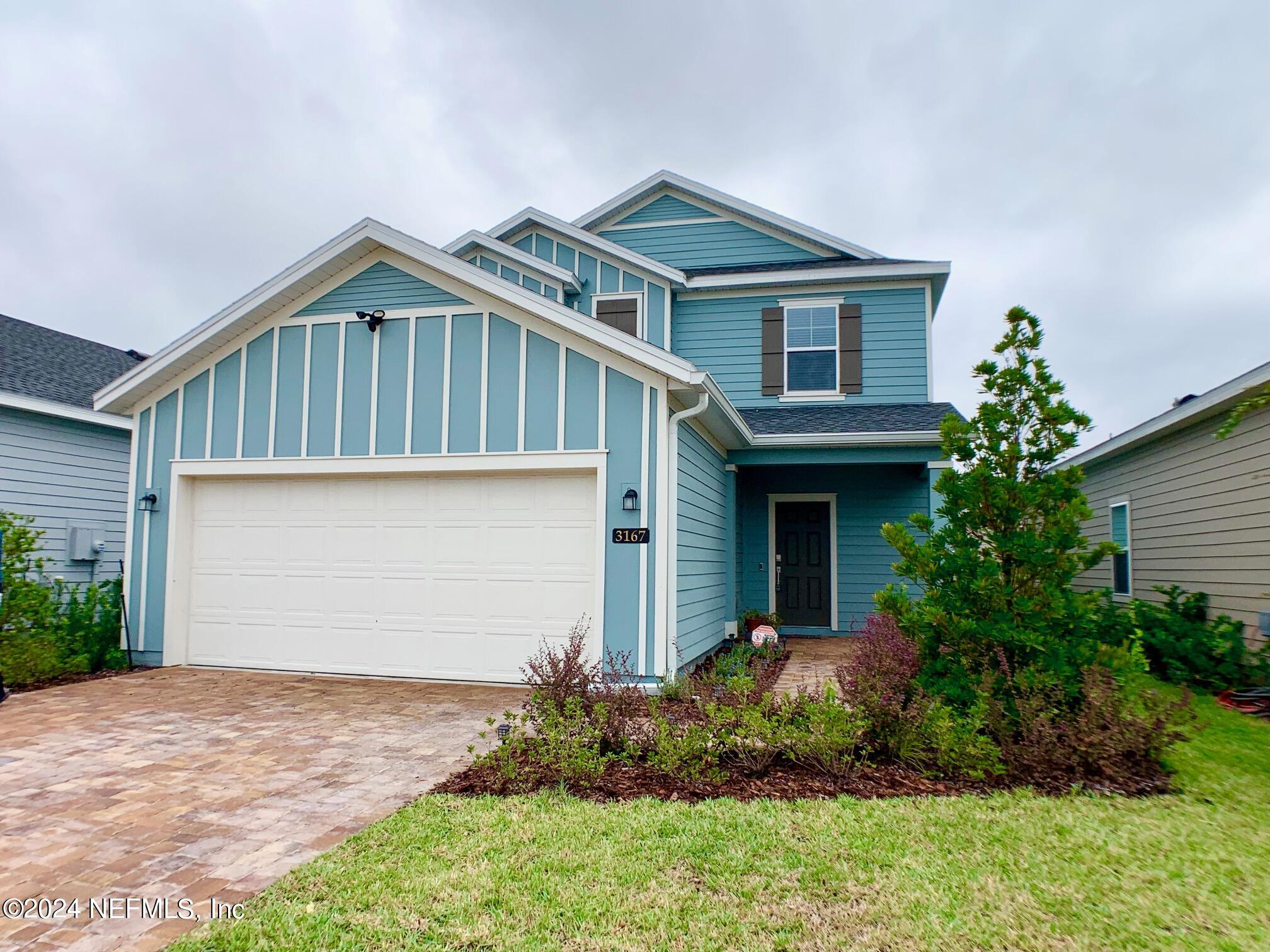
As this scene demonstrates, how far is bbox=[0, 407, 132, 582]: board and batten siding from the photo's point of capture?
10.6 meters

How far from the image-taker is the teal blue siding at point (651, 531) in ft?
24.2

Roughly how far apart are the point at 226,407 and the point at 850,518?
906 cm

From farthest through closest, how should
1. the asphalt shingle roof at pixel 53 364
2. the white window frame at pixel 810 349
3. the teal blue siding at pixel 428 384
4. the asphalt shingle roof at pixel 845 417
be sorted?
the white window frame at pixel 810 349, the asphalt shingle roof at pixel 53 364, the asphalt shingle roof at pixel 845 417, the teal blue siding at pixel 428 384

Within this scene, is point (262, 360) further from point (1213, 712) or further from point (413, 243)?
point (1213, 712)

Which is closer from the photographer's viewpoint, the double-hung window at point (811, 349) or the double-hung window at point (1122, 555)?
the double-hung window at point (1122, 555)

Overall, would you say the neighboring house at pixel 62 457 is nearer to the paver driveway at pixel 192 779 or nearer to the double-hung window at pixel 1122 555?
the paver driveway at pixel 192 779

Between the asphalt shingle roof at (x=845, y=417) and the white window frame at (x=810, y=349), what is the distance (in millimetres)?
184

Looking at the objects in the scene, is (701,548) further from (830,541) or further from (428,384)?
(830,541)

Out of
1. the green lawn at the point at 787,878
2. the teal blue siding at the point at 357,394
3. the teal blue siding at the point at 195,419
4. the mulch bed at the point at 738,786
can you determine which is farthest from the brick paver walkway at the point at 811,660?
the teal blue siding at the point at 195,419

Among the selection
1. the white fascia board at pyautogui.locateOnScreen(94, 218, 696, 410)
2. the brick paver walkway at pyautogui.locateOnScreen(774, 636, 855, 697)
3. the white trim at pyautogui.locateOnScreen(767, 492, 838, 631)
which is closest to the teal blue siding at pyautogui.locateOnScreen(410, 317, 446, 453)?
the white fascia board at pyautogui.locateOnScreen(94, 218, 696, 410)

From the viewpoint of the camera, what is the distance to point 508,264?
1270 cm

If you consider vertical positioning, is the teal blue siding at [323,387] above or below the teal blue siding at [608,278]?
below

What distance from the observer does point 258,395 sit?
865cm

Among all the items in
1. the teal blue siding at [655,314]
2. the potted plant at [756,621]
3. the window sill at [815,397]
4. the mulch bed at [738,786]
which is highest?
the teal blue siding at [655,314]
